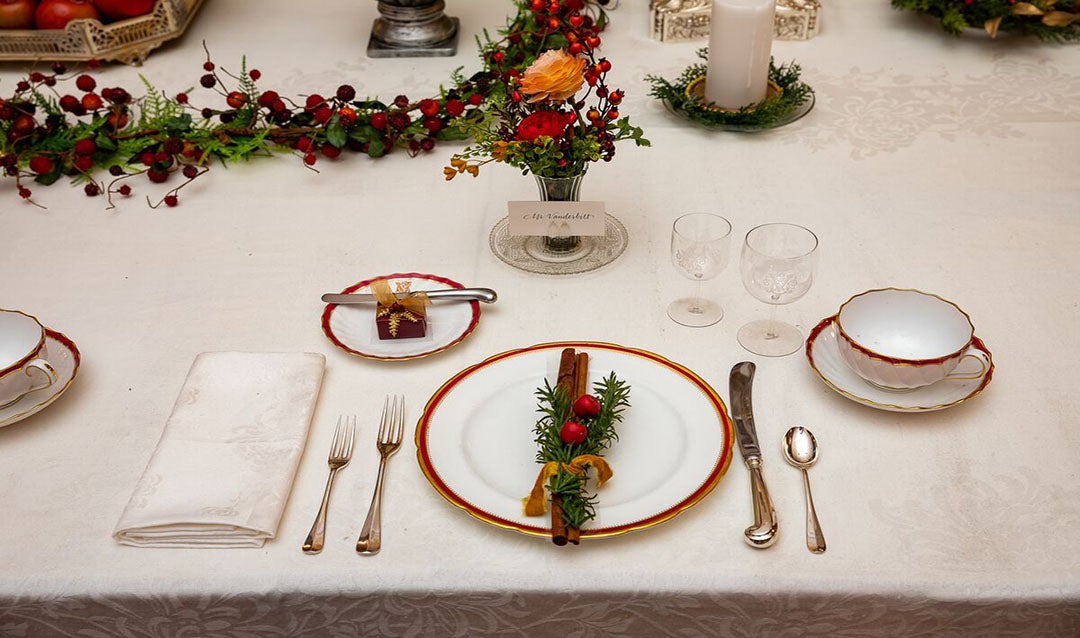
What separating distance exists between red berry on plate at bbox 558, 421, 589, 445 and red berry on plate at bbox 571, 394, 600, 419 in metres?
0.02

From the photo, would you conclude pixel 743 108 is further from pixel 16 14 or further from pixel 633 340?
pixel 16 14

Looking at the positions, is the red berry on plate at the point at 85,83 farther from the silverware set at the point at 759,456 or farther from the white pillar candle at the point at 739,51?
the silverware set at the point at 759,456

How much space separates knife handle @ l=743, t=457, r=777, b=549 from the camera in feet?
2.76

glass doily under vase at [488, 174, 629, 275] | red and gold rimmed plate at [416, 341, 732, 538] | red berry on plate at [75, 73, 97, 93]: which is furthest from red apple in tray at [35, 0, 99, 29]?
red and gold rimmed plate at [416, 341, 732, 538]

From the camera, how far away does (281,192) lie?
4.72 ft

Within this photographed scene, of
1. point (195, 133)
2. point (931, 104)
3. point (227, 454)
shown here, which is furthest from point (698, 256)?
point (195, 133)

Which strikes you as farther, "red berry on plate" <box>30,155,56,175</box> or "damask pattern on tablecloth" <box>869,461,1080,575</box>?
"red berry on plate" <box>30,155,56,175</box>

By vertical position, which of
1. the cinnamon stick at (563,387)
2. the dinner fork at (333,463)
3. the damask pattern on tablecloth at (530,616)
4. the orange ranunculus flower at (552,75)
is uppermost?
the orange ranunculus flower at (552,75)

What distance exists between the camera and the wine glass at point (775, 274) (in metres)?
1.00

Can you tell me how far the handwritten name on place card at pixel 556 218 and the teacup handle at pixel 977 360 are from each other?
43 centimetres

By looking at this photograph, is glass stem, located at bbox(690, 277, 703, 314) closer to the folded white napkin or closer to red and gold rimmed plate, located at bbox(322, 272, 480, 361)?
red and gold rimmed plate, located at bbox(322, 272, 480, 361)

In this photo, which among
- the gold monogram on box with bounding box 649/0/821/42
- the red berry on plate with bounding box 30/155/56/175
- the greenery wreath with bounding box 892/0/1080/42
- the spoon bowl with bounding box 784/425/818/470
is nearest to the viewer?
the spoon bowl with bounding box 784/425/818/470

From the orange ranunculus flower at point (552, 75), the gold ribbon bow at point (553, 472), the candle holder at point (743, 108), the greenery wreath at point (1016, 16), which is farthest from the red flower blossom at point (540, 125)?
the greenery wreath at point (1016, 16)

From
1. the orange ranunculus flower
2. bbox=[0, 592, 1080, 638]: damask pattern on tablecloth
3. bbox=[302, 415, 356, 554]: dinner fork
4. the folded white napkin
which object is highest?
the orange ranunculus flower
